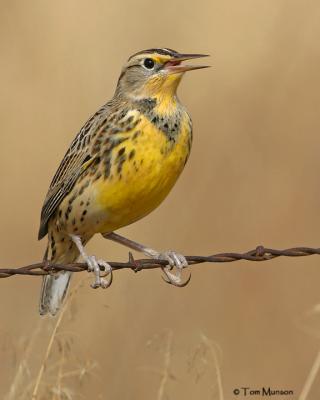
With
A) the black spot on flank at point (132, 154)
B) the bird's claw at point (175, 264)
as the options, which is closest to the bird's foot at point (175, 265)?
the bird's claw at point (175, 264)

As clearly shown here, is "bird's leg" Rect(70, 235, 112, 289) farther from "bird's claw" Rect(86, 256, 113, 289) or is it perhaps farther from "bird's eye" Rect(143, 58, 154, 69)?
"bird's eye" Rect(143, 58, 154, 69)

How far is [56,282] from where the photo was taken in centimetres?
611

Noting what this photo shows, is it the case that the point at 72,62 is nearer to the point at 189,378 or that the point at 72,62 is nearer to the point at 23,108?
the point at 23,108

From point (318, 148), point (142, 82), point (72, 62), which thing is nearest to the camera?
point (142, 82)

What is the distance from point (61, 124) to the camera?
847 cm

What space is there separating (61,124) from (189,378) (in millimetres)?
2348

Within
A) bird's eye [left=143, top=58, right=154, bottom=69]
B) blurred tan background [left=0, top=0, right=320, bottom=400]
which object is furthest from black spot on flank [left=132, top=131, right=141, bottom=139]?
blurred tan background [left=0, top=0, right=320, bottom=400]

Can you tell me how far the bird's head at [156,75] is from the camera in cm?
561

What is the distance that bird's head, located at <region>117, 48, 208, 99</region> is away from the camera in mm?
5609

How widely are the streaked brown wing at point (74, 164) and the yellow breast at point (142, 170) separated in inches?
6.7

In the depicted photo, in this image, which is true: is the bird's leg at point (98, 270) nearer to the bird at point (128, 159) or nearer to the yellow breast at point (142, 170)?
the bird at point (128, 159)

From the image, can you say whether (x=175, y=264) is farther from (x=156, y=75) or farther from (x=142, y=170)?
(x=156, y=75)

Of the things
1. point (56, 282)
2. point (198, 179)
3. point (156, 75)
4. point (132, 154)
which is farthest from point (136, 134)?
point (198, 179)

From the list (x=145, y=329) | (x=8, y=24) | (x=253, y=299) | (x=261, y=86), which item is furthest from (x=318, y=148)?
(x=8, y=24)
